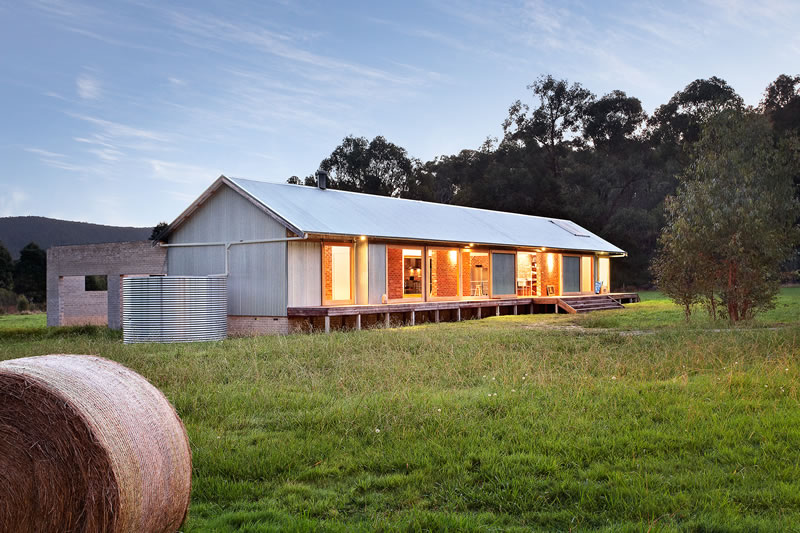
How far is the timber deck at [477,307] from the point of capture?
17.6 m

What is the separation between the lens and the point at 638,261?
45.0 metres

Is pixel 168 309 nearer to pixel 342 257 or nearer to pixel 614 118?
pixel 342 257

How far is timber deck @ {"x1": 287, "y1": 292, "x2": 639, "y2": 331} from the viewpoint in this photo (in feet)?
57.9

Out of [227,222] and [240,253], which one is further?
[227,222]

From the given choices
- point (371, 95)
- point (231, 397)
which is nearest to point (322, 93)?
point (371, 95)

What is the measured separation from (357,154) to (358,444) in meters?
50.4

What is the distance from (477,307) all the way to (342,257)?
17.9ft

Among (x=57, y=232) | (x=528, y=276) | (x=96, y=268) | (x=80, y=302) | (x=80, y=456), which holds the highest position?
(x=57, y=232)

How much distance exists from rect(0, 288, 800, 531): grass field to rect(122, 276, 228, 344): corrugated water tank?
6149 mm

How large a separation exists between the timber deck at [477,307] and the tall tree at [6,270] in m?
39.1

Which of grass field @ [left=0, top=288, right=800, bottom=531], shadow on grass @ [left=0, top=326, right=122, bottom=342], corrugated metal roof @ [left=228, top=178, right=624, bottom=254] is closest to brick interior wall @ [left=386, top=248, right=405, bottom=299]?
corrugated metal roof @ [left=228, top=178, right=624, bottom=254]

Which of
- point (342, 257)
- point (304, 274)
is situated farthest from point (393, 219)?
point (304, 274)

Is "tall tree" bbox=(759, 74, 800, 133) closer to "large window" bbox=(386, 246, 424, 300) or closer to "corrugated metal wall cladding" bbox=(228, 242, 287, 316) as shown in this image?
"large window" bbox=(386, 246, 424, 300)

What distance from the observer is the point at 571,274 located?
29.1 meters
